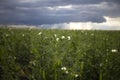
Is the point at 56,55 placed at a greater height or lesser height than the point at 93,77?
greater

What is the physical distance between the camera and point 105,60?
4676 millimetres

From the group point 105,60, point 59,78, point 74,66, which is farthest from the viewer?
point 105,60

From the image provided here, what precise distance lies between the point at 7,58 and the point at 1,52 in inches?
12.3

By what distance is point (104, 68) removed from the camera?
14.4ft

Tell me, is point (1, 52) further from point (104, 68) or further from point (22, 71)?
point (104, 68)

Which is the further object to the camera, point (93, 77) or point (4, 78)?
point (93, 77)

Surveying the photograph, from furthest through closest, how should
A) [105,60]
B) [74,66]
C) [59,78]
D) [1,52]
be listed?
1. [1,52]
2. [105,60]
3. [74,66]
4. [59,78]

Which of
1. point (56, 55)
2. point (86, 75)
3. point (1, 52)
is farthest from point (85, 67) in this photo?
point (1, 52)

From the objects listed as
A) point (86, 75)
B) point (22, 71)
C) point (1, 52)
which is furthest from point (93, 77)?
point (1, 52)

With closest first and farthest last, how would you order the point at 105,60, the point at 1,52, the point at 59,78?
the point at 59,78
the point at 105,60
the point at 1,52

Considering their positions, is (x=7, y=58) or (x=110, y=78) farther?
(x=7, y=58)

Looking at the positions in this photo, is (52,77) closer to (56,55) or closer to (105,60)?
(56,55)

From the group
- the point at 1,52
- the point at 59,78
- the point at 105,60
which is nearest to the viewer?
the point at 59,78

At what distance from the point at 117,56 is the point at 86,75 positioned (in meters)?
0.73
